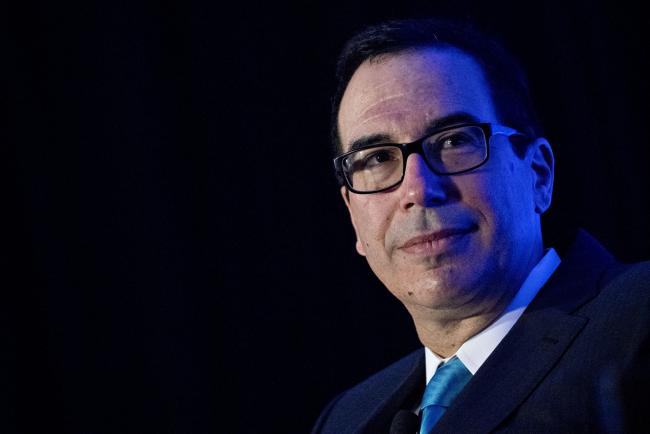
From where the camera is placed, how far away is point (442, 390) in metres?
1.74

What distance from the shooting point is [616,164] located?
2.40 meters

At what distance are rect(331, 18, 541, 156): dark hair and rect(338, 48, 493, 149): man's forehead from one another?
0.12 ft

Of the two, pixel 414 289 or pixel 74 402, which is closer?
pixel 414 289

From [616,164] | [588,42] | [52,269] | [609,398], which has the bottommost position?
[609,398]

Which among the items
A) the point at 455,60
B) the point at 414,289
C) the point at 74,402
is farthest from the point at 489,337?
the point at 74,402

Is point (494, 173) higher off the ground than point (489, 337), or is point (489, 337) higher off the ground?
point (494, 173)

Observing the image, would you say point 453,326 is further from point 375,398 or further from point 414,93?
point 414,93

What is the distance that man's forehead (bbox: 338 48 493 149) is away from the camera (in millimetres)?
1817

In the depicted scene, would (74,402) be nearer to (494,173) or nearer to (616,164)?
(494,173)

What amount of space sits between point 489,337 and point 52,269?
5.06 ft

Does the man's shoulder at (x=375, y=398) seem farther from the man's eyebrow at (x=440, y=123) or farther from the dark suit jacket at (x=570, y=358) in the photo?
the man's eyebrow at (x=440, y=123)

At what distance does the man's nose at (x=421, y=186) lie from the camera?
1707 mm

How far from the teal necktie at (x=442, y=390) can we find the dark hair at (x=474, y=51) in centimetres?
60

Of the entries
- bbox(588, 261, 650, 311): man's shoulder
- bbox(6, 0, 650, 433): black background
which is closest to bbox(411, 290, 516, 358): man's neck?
bbox(588, 261, 650, 311): man's shoulder
